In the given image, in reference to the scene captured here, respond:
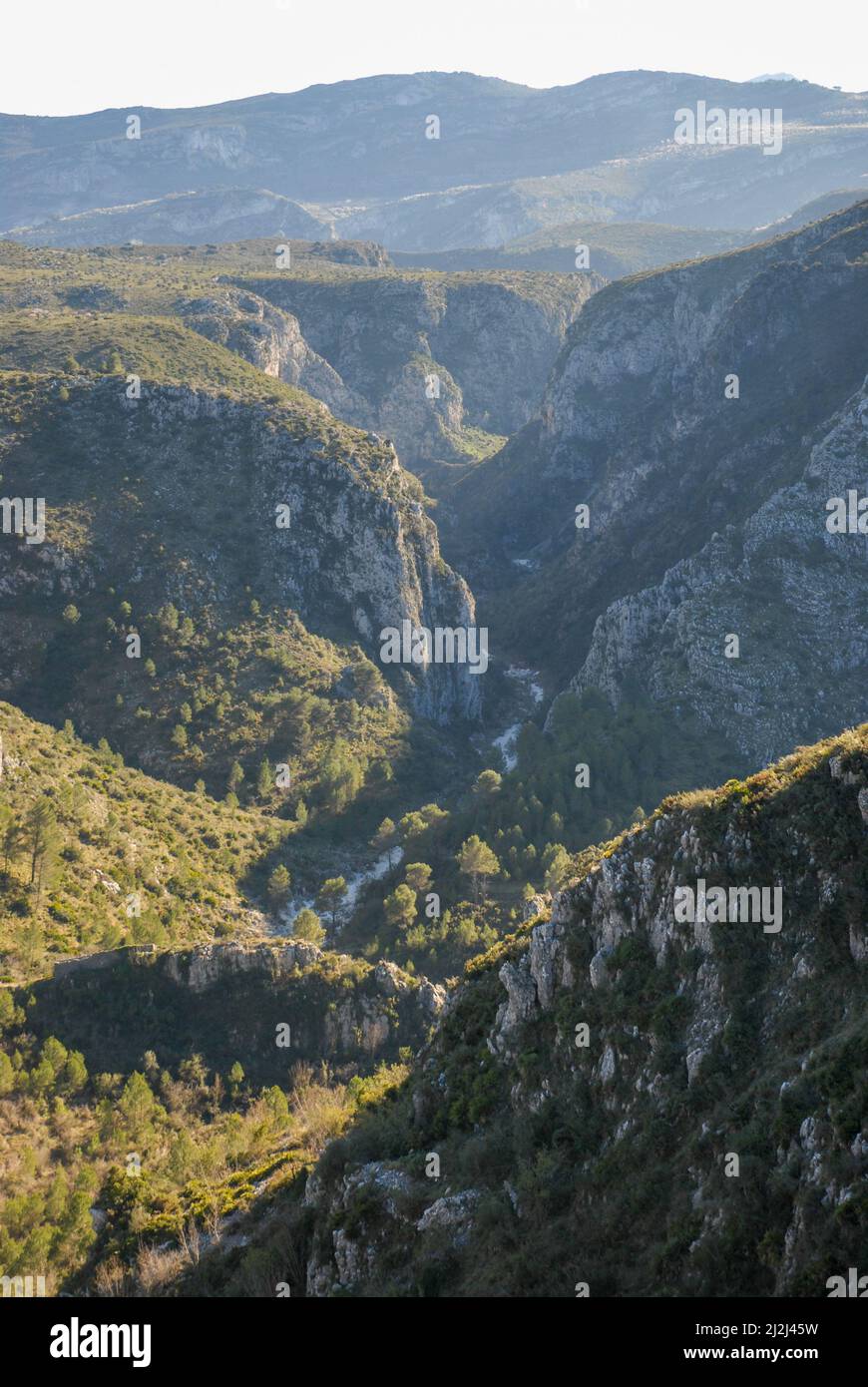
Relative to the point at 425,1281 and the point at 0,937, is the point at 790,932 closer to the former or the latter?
the point at 425,1281

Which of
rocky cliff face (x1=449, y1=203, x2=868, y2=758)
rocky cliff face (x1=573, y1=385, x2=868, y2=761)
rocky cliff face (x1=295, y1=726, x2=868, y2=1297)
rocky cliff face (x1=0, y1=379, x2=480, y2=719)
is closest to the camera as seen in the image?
rocky cliff face (x1=295, y1=726, x2=868, y2=1297)

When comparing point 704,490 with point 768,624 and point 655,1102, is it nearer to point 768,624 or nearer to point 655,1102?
point 768,624

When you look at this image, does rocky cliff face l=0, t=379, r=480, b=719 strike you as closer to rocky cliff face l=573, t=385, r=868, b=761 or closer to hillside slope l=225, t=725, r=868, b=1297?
rocky cliff face l=573, t=385, r=868, b=761

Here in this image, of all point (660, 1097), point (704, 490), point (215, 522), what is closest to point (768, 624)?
point (704, 490)

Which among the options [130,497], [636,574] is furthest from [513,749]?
[130,497]

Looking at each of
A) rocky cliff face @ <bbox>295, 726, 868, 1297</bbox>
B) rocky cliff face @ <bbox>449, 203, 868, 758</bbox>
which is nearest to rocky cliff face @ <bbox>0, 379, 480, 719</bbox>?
rocky cliff face @ <bbox>449, 203, 868, 758</bbox>

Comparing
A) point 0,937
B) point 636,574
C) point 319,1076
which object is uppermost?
point 636,574
